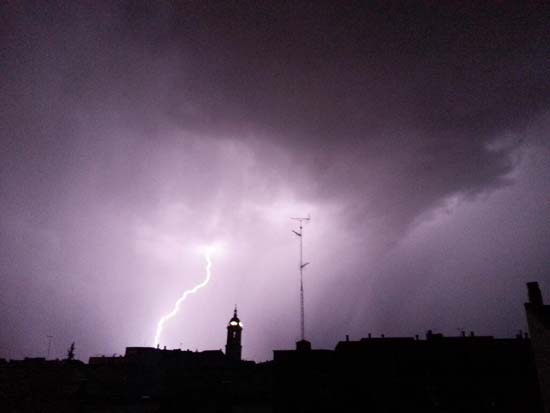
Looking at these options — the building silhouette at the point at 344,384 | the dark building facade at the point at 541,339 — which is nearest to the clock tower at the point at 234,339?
the building silhouette at the point at 344,384

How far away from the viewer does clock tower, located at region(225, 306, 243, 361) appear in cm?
6341

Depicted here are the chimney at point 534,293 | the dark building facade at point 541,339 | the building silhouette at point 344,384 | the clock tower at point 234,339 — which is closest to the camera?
the dark building facade at point 541,339

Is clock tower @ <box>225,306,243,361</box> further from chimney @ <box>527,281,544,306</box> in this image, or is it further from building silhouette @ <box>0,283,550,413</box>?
chimney @ <box>527,281,544,306</box>

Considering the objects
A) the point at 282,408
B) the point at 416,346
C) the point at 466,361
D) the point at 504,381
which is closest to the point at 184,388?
the point at 282,408

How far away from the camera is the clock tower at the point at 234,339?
208ft

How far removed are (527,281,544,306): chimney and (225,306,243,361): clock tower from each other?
4587 cm

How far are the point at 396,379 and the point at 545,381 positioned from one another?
432 inches

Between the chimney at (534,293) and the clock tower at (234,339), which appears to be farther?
the clock tower at (234,339)

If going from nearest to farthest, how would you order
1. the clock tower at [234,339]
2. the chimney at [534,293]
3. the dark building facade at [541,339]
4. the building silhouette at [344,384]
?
the dark building facade at [541,339], the chimney at [534,293], the building silhouette at [344,384], the clock tower at [234,339]

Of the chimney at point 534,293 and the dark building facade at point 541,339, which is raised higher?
the chimney at point 534,293

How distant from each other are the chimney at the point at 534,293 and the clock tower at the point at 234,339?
4587 cm

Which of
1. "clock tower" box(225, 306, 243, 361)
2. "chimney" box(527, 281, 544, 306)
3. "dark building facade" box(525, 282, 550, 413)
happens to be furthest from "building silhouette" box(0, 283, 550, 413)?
Answer: "clock tower" box(225, 306, 243, 361)

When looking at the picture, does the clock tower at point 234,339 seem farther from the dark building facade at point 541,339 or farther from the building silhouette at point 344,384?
the dark building facade at point 541,339

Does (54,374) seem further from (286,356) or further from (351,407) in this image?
(351,407)
